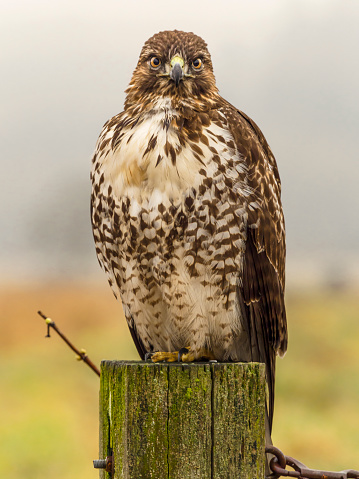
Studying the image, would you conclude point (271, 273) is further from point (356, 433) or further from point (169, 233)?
point (356, 433)

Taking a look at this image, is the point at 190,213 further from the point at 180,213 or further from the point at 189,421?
the point at 189,421

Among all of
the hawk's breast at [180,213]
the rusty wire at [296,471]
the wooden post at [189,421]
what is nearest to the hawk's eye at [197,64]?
the hawk's breast at [180,213]

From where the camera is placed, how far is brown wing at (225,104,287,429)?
357 cm

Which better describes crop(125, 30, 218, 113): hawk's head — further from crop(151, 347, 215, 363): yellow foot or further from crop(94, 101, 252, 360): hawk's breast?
crop(151, 347, 215, 363): yellow foot

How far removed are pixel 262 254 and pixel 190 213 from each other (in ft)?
1.55

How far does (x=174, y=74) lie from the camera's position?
11.8 feet

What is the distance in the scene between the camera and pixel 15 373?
1157 cm

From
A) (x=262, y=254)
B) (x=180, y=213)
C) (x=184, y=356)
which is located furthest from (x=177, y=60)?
(x=184, y=356)

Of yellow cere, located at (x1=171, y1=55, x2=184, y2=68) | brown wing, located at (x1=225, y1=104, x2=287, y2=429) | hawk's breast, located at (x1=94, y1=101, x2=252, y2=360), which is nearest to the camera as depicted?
hawk's breast, located at (x1=94, y1=101, x2=252, y2=360)

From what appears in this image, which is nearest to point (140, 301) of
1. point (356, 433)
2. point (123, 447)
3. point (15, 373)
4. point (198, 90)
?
point (198, 90)

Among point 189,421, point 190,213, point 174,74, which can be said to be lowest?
point 189,421

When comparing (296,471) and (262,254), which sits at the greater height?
(262,254)

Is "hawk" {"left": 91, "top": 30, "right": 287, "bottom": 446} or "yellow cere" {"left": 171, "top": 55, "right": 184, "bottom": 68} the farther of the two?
"yellow cere" {"left": 171, "top": 55, "right": 184, "bottom": 68}

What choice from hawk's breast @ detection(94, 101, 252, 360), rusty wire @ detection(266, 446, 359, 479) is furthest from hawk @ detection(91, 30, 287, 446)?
rusty wire @ detection(266, 446, 359, 479)
